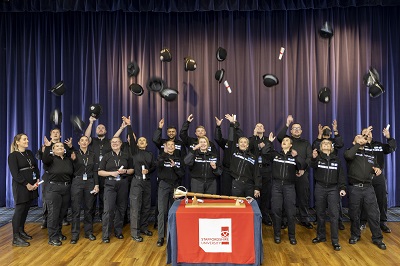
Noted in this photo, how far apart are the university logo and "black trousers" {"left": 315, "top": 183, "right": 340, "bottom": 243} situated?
1721 millimetres

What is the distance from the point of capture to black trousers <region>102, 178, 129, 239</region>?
5406mm

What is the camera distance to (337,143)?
21.1 ft

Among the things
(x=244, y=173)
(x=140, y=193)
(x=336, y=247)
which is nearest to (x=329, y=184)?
(x=336, y=247)

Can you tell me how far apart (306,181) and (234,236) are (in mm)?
2524

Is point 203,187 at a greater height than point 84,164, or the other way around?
point 84,164

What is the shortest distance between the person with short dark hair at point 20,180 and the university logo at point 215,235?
259cm

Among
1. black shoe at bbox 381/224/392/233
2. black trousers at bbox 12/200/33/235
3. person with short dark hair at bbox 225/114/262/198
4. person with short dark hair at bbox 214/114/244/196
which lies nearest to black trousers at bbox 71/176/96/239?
black trousers at bbox 12/200/33/235

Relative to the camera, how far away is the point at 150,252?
16.2 ft

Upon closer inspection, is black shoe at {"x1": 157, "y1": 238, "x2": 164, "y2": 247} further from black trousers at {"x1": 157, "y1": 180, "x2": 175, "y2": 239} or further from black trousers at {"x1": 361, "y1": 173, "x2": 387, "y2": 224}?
black trousers at {"x1": 361, "y1": 173, "x2": 387, "y2": 224}

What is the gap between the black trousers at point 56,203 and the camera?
516cm

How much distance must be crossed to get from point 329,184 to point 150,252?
8.47 ft

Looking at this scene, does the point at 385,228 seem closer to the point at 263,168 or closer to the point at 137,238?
the point at 263,168

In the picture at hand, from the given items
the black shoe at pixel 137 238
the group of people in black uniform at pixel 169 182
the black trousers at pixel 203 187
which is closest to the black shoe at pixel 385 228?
the group of people in black uniform at pixel 169 182

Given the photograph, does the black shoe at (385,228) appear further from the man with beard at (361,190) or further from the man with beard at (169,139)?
the man with beard at (169,139)
